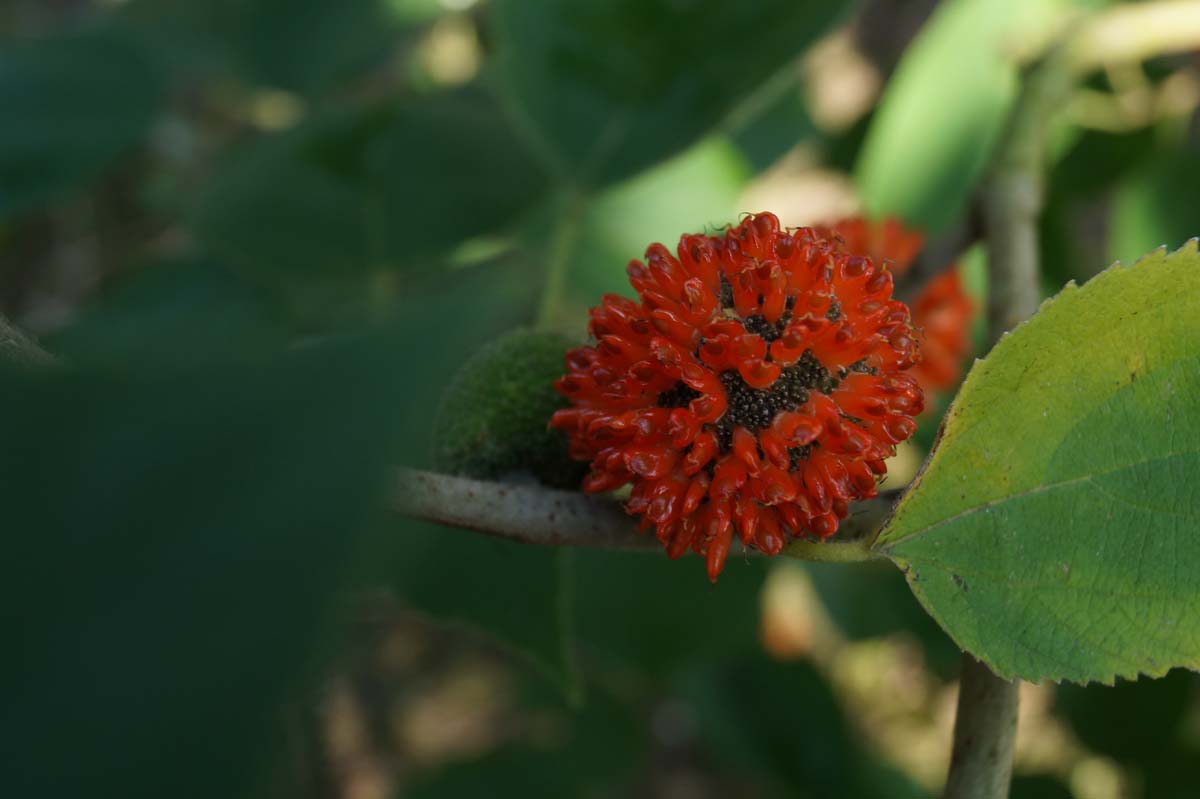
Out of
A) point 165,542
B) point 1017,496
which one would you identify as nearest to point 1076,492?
point 1017,496

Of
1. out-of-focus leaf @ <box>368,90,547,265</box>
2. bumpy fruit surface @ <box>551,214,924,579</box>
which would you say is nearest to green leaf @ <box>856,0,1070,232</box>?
out-of-focus leaf @ <box>368,90,547,265</box>

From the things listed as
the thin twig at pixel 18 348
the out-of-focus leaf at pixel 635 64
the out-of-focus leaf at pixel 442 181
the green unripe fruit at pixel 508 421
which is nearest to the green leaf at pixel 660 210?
the out-of-focus leaf at pixel 442 181

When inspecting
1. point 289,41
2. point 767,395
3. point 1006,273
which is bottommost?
point 767,395

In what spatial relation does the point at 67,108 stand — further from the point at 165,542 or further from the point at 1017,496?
the point at 165,542

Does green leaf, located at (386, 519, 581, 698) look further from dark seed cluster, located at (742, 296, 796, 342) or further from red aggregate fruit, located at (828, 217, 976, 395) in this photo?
red aggregate fruit, located at (828, 217, 976, 395)

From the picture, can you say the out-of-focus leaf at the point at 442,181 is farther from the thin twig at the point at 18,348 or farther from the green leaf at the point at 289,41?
the thin twig at the point at 18,348

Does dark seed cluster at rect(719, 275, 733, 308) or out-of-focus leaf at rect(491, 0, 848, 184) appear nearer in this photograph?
dark seed cluster at rect(719, 275, 733, 308)
